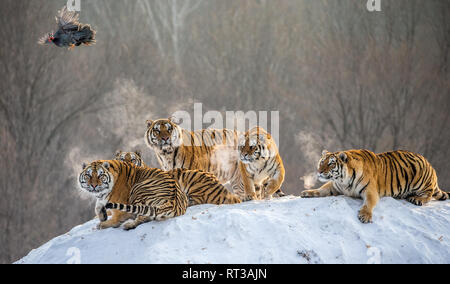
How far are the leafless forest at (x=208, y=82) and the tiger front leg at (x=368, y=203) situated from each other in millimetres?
6729

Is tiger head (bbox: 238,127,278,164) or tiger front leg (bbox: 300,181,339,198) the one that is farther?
tiger head (bbox: 238,127,278,164)

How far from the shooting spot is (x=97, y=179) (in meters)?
4.67

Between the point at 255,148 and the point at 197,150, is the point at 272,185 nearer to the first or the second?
the point at 255,148

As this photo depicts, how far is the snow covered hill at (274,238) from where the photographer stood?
4.18 meters

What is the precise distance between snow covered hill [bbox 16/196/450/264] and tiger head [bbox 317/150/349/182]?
0.87 ft

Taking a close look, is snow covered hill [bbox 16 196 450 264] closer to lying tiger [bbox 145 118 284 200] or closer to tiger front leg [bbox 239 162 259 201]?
tiger front leg [bbox 239 162 259 201]

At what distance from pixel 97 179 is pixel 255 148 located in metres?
1.78

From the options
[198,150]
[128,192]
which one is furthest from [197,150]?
[128,192]

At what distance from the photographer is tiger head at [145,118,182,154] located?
5.91m

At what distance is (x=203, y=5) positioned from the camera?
12.8 meters

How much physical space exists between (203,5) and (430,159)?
659 centimetres

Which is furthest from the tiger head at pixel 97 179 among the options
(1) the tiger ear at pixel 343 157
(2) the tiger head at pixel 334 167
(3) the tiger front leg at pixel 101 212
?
(1) the tiger ear at pixel 343 157

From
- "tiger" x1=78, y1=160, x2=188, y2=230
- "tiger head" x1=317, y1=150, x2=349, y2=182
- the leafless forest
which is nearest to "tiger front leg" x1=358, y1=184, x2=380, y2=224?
"tiger head" x1=317, y1=150, x2=349, y2=182

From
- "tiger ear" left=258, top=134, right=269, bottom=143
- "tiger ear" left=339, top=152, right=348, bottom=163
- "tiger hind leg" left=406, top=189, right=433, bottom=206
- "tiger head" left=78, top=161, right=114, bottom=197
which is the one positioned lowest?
"tiger hind leg" left=406, top=189, right=433, bottom=206
